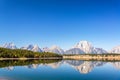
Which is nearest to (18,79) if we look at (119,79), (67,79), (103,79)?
(67,79)

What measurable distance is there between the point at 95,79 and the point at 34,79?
51.2ft

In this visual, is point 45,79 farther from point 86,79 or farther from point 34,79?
point 86,79

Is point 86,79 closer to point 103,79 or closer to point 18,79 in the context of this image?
point 103,79

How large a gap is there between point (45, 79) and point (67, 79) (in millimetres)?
5694

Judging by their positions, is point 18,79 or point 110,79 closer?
point 18,79

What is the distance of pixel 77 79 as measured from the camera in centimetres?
6006

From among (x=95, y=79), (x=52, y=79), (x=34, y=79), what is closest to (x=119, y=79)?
(x=95, y=79)

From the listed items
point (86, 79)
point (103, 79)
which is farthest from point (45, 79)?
point (103, 79)

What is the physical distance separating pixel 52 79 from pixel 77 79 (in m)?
6.51

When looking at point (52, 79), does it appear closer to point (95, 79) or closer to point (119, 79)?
point (95, 79)

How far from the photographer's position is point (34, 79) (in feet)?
189

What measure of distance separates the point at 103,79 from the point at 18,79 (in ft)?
71.2

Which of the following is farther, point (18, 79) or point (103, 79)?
point (103, 79)

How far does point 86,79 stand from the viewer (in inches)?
2372
